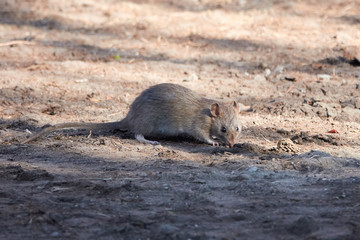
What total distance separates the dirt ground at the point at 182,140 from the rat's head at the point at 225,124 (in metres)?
0.25

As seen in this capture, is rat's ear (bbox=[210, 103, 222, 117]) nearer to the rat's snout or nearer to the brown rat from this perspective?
the brown rat

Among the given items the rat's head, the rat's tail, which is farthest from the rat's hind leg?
the rat's head

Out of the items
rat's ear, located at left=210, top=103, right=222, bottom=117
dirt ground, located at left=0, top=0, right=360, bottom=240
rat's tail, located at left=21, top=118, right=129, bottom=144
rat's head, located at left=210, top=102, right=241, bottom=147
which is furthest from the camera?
rat's ear, located at left=210, top=103, right=222, bottom=117

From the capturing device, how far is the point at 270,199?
5.03m

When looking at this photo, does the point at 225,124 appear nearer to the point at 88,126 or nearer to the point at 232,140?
the point at 232,140

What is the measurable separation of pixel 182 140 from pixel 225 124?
0.66 meters

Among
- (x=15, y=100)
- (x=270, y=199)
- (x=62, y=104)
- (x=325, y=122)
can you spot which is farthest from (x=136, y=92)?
(x=270, y=199)

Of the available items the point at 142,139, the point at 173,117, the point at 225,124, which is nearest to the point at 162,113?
the point at 173,117

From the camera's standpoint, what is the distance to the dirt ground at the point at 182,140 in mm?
4668

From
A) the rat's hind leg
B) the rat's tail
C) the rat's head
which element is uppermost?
the rat's head

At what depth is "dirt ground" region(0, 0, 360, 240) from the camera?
4.67 metres

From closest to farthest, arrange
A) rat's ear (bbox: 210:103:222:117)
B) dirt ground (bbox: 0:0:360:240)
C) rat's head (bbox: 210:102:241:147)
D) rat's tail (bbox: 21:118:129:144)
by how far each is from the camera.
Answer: dirt ground (bbox: 0:0:360:240) → rat's tail (bbox: 21:118:129:144) → rat's head (bbox: 210:102:241:147) → rat's ear (bbox: 210:103:222:117)

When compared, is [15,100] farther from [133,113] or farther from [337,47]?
[337,47]

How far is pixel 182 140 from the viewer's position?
7.62m
